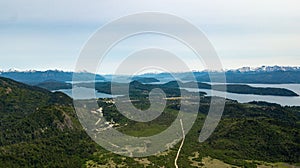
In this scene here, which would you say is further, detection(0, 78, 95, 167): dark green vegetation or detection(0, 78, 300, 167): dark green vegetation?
detection(0, 78, 300, 167): dark green vegetation

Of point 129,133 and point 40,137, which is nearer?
point 40,137

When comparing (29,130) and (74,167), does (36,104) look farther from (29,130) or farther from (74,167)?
(74,167)

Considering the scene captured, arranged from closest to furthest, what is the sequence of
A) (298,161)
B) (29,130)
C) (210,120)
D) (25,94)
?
(298,161)
(29,130)
(210,120)
(25,94)

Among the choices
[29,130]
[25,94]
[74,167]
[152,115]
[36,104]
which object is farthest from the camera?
[25,94]

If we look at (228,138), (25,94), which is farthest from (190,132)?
(25,94)

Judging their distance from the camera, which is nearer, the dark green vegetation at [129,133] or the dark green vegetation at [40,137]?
the dark green vegetation at [40,137]

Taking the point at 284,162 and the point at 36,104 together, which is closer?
the point at 284,162

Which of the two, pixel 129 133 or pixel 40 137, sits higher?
pixel 129 133

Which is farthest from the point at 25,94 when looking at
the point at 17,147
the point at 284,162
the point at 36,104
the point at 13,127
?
the point at 284,162

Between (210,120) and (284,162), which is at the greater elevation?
(210,120)
